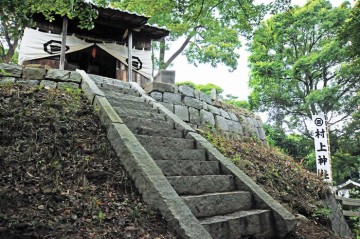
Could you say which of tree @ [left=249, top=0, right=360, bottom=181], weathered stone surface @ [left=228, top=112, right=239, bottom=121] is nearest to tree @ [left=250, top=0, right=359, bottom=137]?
tree @ [left=249, top=0, right=360, bottom=181]

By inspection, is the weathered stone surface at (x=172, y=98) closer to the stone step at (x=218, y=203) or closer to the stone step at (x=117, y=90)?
the stone step at (x=117, y=90)

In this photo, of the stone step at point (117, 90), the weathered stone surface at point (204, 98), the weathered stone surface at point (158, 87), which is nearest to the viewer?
the stone step at point (117, 90)

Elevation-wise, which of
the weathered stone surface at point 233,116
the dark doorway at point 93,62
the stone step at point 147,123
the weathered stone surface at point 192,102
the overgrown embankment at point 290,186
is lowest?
the overgrown embankment at point 290,186

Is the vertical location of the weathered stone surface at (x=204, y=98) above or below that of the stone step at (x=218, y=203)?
above

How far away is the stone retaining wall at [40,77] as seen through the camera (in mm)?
5467

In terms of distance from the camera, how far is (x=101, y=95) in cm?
491

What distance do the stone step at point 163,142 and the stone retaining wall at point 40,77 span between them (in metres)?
2.75

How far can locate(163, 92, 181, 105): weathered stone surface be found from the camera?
6.96m

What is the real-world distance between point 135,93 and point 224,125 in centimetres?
296

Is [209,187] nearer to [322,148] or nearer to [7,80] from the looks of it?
[7,80]

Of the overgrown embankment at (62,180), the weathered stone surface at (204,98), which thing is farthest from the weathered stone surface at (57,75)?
the weathered stone surface at (204,98)

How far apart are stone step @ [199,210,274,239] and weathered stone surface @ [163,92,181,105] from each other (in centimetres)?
419

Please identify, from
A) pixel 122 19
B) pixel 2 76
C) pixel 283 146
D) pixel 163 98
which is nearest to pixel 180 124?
pixel 163 98

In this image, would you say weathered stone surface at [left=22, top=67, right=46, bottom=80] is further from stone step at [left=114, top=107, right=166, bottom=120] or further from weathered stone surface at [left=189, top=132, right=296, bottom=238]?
weathered stone surface at [left=189, top=132, right=296, bottom=238]
